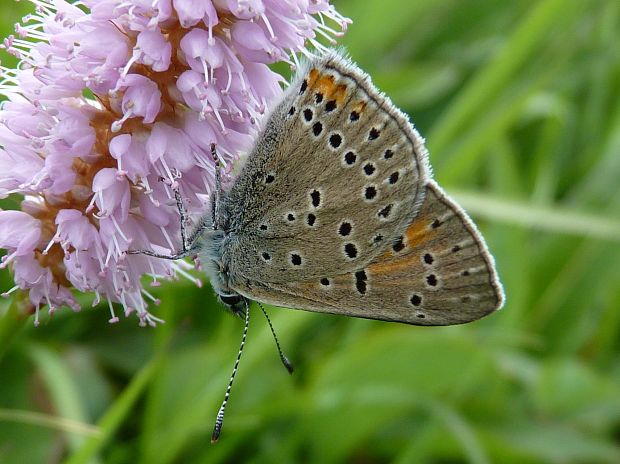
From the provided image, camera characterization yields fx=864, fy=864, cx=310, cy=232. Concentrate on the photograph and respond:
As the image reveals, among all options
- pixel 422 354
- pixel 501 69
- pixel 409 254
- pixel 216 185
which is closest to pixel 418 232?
pixel 409 254

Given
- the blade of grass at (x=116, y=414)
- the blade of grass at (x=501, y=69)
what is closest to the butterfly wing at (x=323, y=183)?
the blade of grass at (x=116, y=414)

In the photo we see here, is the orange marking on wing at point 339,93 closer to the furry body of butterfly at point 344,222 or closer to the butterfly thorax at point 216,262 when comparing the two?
the furry body of butterfly at point 344,222

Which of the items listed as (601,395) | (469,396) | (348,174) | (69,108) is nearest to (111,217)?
(69,108)

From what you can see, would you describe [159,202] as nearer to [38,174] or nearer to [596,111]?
[38,174]

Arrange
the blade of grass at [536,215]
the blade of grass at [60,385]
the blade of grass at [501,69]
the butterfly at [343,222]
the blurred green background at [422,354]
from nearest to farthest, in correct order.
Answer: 1. the butterfly at [343,222]
2. the blade of grass at [60,385]
3. the blurred green background at [422,354]
4. the blade of grass at [501,69]
5. the blade of grass at [536,215]

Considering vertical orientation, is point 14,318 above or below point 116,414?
above

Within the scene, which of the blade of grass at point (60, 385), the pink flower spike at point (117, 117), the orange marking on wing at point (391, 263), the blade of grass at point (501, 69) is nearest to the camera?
the pink flower spike at point (117, 117)

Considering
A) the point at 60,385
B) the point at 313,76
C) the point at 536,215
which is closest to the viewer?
the point at 313,76

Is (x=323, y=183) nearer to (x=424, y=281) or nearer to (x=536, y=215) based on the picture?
(x=424, y=281)
